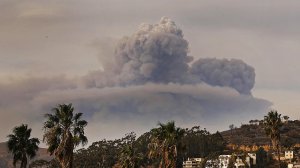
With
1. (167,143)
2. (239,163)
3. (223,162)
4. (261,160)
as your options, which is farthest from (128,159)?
(261,160)

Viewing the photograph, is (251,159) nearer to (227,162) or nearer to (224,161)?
(227,162)

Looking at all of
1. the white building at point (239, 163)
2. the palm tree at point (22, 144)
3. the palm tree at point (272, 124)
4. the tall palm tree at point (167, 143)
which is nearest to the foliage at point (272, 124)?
the palm tree at point (272, 124)

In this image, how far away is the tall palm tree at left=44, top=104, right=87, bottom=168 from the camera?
188 ft

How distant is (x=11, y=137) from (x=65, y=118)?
45.6 ft

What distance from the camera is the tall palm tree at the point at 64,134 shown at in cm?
5744

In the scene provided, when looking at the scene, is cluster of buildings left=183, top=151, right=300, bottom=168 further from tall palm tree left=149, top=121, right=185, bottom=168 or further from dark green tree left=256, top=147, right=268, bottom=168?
tall palm tree left=149, top=121, right=185, bottom=168

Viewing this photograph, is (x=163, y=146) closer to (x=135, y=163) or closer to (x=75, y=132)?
(x=135, y=163)

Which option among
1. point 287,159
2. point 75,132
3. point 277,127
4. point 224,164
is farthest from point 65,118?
point 287,159

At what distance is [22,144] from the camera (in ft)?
225

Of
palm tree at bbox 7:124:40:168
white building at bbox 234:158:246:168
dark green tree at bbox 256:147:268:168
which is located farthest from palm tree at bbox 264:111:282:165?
dark green tree at bbox 256:147:268:168

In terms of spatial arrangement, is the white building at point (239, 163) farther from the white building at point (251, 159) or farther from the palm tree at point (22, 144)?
the palm tree at point (22, 144)

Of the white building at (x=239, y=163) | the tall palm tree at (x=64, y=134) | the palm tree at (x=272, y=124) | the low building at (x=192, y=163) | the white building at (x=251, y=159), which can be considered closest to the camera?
the tall palm tree at (x=64, y=134)

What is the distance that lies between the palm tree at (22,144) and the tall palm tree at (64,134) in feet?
37.0

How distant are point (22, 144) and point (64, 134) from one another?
13429 millimetres
